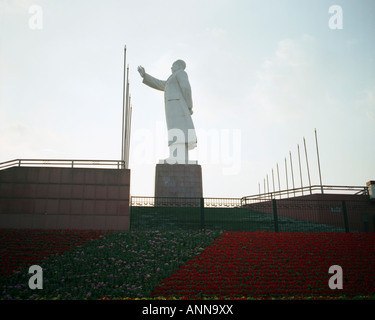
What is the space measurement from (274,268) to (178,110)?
42.4 ft

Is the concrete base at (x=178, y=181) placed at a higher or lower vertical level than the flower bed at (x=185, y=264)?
higher

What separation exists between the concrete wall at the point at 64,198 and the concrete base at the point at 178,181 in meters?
4.81

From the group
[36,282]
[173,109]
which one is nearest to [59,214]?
[36,282]

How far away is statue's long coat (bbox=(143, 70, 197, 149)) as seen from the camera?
19641 mm

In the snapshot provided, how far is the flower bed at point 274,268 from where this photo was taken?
7.14m

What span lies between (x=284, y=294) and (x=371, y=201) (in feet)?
39.0

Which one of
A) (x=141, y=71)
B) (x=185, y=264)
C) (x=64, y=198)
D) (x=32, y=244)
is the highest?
(x=141, y=71)

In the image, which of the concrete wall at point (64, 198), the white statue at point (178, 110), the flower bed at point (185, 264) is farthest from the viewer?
the white statue at point (178, 110)

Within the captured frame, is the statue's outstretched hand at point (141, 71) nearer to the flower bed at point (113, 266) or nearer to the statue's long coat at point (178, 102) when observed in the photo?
the statue's long coat at point (178, 102)

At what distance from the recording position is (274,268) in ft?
28.1

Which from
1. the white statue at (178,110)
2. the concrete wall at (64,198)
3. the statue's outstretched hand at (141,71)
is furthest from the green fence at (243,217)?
the statue's outstretched hand at (141,71)

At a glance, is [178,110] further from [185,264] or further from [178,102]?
[185,264]

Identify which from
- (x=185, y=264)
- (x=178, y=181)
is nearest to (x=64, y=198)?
(x=185, y=264)
